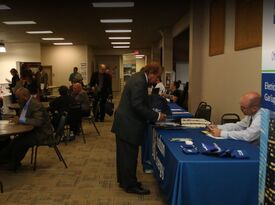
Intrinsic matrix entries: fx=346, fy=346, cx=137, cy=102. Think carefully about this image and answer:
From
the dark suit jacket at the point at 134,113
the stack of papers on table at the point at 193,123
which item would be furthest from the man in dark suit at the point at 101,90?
the dark suit jacket at the point at 134,113

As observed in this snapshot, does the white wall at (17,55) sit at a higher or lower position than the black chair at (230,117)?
higher

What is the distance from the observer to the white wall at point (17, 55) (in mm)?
16500

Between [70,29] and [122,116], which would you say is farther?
[70,29]

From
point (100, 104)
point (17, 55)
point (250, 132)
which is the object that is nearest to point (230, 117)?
point (250, 132)

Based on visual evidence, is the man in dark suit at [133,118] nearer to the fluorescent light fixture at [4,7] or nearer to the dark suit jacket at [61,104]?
the dark suit jacket at [61,104]

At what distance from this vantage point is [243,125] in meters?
3.51

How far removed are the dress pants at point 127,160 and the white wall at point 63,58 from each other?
553 inches

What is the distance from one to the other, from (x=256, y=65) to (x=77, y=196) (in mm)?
2691

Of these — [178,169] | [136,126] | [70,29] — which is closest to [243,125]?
[136,126]

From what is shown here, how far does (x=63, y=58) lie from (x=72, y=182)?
45.8ft

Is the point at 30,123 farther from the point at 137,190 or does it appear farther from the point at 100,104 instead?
the point at 100,104

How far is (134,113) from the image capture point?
3596 millimetres

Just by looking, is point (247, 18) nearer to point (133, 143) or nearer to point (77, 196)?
point (133, 143)

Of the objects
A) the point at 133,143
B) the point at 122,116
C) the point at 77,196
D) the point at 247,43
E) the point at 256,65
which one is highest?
the point at 247,43
